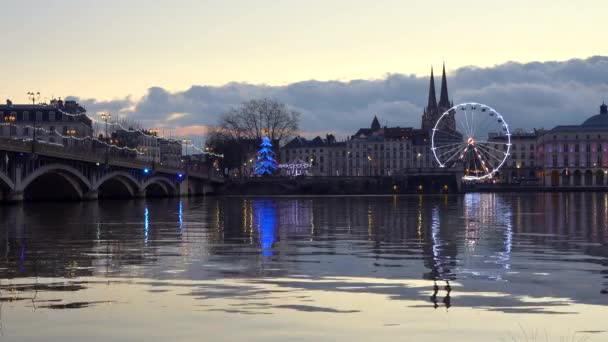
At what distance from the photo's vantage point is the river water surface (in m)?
16.6

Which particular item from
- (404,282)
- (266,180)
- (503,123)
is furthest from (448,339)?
(266,180)

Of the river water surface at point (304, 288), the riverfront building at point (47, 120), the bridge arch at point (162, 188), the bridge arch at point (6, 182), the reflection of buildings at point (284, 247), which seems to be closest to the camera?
the river water surface at point (304, 288)

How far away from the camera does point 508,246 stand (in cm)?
3575

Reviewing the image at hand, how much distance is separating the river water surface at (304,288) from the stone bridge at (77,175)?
1727 inches

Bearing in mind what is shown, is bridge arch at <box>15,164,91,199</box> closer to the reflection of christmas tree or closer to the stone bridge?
the stone bridge

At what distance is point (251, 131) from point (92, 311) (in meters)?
178

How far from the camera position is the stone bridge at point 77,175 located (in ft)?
271

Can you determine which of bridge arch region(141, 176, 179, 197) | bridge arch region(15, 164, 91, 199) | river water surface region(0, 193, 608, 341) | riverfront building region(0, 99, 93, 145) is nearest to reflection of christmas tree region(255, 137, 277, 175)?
riverfront building region(0, 99, 93, 145)

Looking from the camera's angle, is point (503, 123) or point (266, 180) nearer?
point (503, 123)

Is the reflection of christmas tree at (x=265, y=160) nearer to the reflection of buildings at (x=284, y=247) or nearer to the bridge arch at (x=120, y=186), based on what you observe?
the bridge arch at (x=120, y=186)

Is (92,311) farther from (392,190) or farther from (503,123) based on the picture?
(392,190)

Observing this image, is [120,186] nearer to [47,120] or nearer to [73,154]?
[73,154]

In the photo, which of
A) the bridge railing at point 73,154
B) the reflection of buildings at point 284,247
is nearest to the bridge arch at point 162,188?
the bridge railing at point 73,154

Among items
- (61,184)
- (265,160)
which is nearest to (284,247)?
(61,184)
